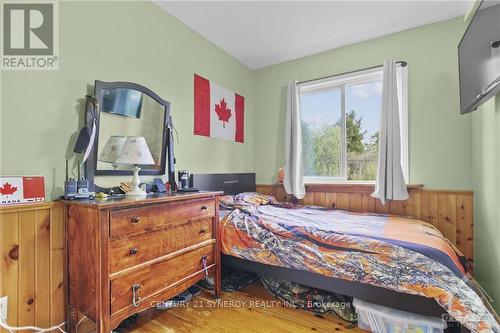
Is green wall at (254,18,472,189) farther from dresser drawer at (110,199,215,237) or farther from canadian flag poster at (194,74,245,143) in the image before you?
A: dresser drawer at (110,199,215,237)

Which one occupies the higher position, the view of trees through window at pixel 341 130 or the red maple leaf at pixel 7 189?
the view of trees through window at pixel 341 130

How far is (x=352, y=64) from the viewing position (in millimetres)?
2760

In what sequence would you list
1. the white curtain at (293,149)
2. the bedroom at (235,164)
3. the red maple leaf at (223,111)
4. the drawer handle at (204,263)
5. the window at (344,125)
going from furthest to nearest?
the white curtain at (293,149), the red maple leaf at (223,111), the window at (344,125), the drawer handle at (204,263), the bedroom at (235,164)

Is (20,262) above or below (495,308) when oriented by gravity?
above

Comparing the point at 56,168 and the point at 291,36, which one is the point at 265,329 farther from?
the point at 291,36

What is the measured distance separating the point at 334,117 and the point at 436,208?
1.41 metres

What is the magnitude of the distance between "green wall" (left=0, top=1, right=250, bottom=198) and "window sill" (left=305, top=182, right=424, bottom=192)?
46.9 inches

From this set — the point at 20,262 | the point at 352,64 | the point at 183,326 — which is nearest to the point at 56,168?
the point at 20,262

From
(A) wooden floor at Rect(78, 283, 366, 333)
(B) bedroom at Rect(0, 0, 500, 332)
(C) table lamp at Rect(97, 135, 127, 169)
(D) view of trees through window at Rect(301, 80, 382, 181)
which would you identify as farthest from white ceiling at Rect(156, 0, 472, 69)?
(A) wooden floor at Rect(78, 283, 366, 333)

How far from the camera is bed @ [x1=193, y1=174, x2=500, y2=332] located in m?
1.27

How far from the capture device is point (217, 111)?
2.78 meters

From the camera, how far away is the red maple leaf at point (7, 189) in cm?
126

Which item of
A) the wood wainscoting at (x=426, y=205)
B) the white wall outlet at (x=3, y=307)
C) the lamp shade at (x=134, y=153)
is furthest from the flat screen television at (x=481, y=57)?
the white wall outlet at (x=3, y=307)

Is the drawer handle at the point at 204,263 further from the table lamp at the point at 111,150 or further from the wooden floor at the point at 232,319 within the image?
the table lamp at the point at 111,150
